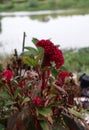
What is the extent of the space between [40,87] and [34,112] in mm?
119

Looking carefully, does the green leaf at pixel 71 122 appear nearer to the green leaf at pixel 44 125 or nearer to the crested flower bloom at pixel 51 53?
the green leaf at pixel 44 125

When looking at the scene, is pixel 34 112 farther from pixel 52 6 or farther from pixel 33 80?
pixel 52 6

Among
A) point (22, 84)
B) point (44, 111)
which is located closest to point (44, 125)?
point (44, 111)

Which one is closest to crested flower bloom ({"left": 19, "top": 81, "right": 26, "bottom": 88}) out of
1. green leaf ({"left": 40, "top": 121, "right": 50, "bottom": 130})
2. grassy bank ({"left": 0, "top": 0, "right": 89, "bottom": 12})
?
green leaf ({"left": 40, "top": 121, "right": 50, "bottom": 130})

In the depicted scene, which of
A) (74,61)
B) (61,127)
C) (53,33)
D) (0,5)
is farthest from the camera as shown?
(0,5)

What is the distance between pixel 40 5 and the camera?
117 ft

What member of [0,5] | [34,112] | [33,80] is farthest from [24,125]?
[0,5]

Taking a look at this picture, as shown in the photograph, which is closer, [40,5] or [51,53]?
[51,53]

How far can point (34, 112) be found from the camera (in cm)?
220

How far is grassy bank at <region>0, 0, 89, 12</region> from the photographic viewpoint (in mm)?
33875

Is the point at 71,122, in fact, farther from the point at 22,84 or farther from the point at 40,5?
the point at 40,5

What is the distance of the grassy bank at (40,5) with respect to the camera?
33875 mm

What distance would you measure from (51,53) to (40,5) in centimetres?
3385

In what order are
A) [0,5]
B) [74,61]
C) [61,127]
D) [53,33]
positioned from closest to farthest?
[61,127], [74,61], [53,33], [0,5]
